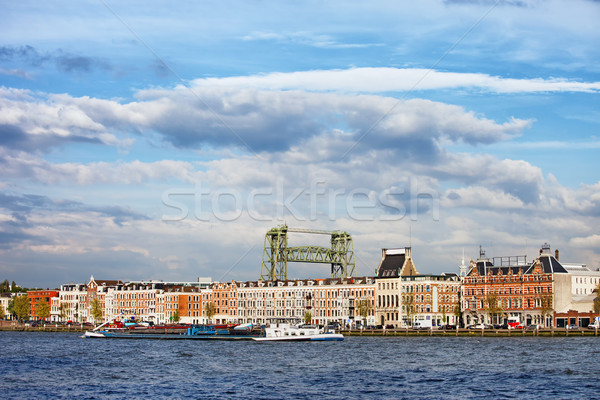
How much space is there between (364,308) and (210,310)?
38.9 metres

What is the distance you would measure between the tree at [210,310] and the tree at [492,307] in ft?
199

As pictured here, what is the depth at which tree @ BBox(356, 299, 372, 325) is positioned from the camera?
150125 millimetres

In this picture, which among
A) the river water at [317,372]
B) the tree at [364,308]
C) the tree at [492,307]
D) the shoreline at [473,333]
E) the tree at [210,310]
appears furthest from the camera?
the tree at [210,310]

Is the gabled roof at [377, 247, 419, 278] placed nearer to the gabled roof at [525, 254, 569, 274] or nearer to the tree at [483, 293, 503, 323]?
the tree at [483, 293, 503, 323]

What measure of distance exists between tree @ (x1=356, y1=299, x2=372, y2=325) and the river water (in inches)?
1926

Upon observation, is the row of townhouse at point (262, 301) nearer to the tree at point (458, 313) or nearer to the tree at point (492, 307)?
the tree at point (458, 313)

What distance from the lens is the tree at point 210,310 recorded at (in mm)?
174538

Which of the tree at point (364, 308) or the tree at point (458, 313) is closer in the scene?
the tree at point (458, 313)

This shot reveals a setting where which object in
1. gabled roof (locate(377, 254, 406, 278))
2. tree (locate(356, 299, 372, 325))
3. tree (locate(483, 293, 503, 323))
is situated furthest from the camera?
gabled roof (locate(377, 254, 406, 278))

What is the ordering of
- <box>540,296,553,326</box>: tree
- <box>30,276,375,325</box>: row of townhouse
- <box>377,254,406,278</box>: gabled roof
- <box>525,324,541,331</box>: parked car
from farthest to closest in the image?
<box>30,276,375,325</box>: row of townhouse → <box>377,254,406,278</box>: gabled roof → <box>540,296,553,326</box>: tree → <box>525,324,541,331</box>: parked car

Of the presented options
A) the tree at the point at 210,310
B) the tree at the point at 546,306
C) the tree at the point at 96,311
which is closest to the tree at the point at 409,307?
the tree at the point at 546,306

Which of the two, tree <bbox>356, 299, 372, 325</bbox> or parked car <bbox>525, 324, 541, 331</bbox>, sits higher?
tree <bbox>356, 299, 372, 325</bbox>

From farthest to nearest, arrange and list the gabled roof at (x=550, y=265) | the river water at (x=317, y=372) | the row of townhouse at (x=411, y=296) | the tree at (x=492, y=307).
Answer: the row of townhouse at (x=411, y=296) → the gabled roof at (x=550, y=265) → the tree at (x=492, y=307) → the river water at (x=317, y=372)

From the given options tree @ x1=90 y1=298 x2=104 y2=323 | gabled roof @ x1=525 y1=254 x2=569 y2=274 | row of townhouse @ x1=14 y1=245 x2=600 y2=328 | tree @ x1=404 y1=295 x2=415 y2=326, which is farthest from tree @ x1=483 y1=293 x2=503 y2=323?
tree @ x1=90 y1=298 x2=104 y2=323
